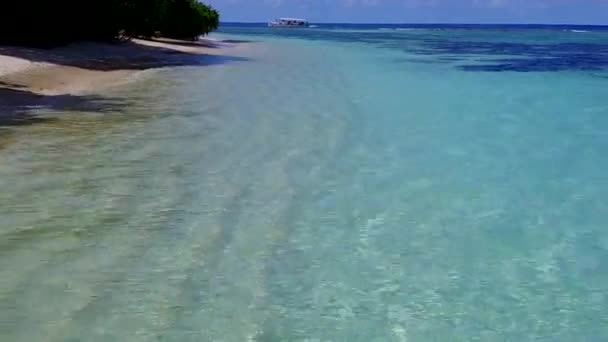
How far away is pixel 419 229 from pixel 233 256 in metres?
2.11

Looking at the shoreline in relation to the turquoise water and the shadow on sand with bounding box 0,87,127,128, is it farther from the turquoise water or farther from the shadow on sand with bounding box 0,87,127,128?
the turquoise water

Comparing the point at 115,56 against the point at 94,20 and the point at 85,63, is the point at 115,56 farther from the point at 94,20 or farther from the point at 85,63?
the point at 85,63

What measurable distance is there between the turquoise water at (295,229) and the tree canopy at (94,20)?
14967mm

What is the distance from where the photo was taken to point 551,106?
2145cm

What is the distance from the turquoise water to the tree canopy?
1497 cm

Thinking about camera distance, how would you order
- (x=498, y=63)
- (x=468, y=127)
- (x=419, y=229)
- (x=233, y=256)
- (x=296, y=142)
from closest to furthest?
(x=233, y=256) → (x=419, y=229) → (x=296, y=142) → (x=468, y=127) → (x=498, y=63)

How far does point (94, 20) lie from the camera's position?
35500 millimetres

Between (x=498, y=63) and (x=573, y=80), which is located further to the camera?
(x=498, y=63)

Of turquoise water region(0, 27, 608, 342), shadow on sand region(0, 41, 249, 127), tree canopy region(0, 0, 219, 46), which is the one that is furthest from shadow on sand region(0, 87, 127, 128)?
tree canopy region(0, 0, 219, 46)

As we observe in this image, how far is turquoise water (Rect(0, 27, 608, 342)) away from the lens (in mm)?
5543

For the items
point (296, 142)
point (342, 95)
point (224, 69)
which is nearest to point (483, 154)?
point (296, 142)

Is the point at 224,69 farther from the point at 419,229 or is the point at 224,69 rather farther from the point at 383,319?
the point at 383,319

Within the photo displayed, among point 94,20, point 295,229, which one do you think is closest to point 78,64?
point 94,20

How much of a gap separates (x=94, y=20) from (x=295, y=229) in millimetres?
29998
